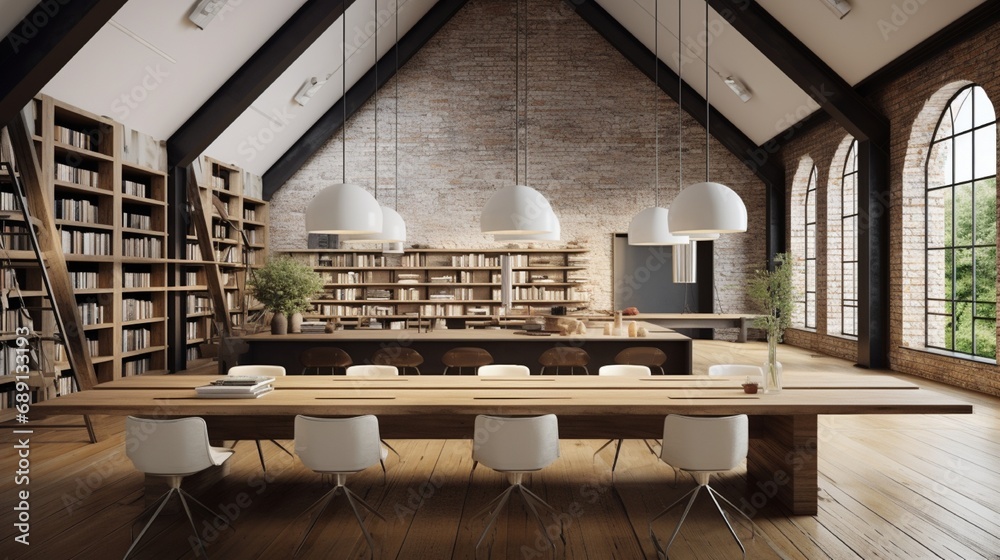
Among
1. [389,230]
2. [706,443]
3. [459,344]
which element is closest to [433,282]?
[459,344]

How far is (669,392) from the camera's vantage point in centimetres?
381

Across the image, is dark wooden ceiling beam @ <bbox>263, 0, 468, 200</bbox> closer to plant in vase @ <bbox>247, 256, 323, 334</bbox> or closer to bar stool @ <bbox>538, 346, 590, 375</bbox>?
plant in vase @ <bbox>247, 256, 323, 334</bbox>

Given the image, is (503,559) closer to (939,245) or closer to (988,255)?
(939,245)

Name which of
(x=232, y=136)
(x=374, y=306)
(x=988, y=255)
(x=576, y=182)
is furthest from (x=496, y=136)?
(x=988, y=255)

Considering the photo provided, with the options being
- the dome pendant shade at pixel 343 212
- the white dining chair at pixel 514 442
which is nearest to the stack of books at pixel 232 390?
the dome pendant shade at pixel 343 212

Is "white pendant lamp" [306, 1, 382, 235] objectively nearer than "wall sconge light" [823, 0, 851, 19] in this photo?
Yes

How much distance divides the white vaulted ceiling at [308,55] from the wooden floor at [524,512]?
385cm

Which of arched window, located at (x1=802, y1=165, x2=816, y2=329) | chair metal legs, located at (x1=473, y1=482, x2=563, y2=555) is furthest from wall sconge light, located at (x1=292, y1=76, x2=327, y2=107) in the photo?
arched window, located at (x1=802, y1=165, x2=816, y2=329)

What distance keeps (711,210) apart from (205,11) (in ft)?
19.1

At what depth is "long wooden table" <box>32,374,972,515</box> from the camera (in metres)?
3.44

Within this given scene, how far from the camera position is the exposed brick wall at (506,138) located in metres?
11.9

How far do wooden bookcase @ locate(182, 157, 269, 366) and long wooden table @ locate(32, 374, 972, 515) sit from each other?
17.5ft

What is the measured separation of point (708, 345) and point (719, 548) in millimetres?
8816

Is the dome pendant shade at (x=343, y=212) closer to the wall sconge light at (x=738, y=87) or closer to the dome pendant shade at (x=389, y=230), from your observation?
the dome pendant shade at (x=389, y=230)
